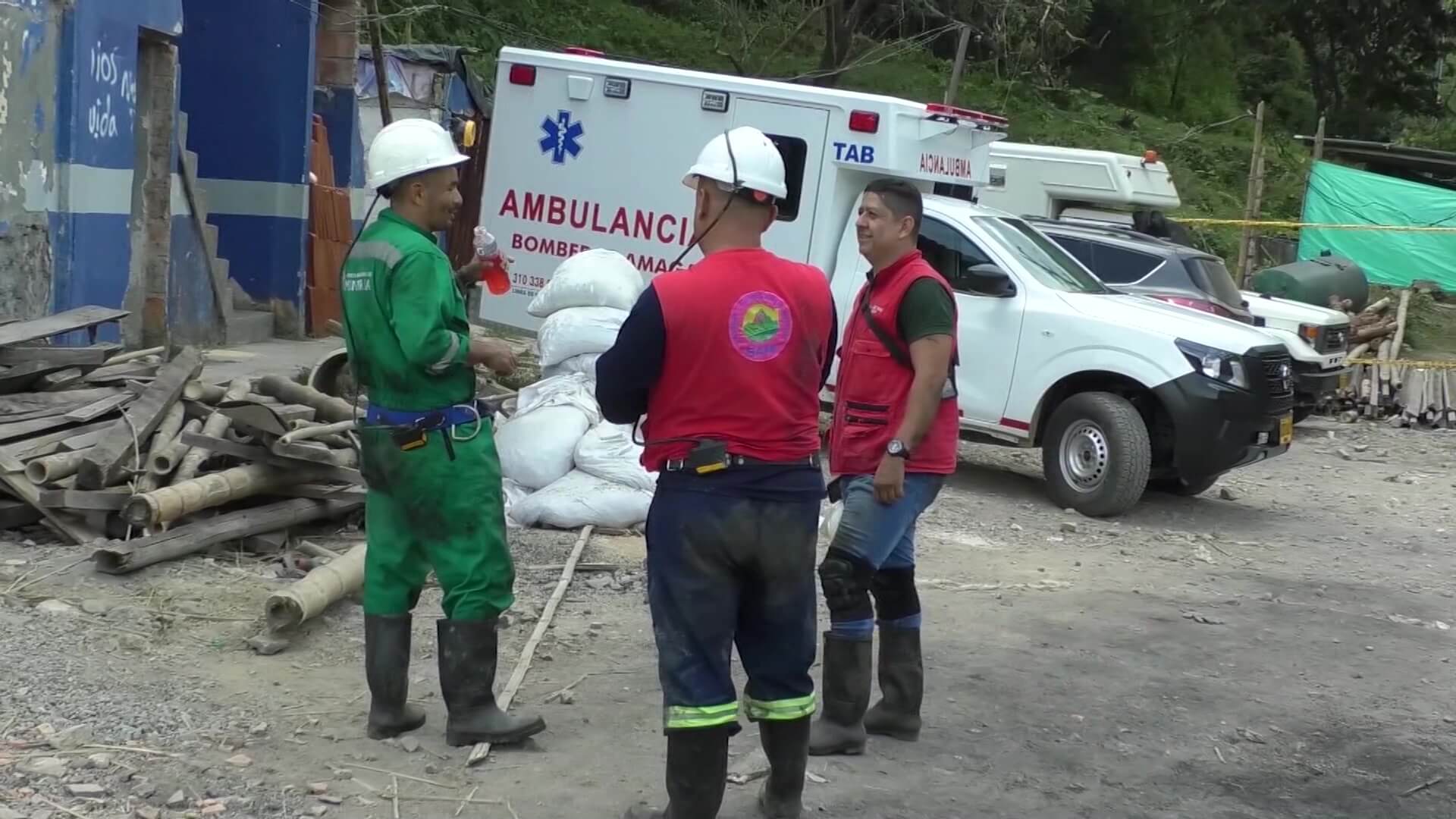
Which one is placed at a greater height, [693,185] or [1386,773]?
[693,185]

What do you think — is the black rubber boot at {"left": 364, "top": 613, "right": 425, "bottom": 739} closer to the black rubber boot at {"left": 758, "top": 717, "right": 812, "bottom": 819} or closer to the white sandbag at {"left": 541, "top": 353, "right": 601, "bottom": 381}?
the black rubber boot at {"left": 758, "top": 717, "right": 812, "bottom": 819}

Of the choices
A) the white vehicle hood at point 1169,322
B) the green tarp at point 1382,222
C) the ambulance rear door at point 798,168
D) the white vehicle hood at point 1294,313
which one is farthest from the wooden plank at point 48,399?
the green tarp at point 1382,222

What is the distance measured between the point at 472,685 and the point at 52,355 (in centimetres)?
398

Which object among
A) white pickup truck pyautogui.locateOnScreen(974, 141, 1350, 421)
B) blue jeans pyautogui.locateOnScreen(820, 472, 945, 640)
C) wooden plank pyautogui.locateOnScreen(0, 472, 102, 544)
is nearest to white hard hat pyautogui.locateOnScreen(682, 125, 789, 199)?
blue jeans pyautogui.locateOnScreen(820, 472, 945, 640)

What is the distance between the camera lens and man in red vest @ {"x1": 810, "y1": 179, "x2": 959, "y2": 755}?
477cm

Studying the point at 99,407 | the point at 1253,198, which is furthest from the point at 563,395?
the point at 1253,198

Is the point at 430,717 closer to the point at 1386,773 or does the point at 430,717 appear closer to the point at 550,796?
the point at 550,796

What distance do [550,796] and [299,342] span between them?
10.2 meters

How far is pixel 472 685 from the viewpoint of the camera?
4766mm

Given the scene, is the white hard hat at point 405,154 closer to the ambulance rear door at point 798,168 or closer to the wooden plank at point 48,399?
the wooden plank at point 48,399

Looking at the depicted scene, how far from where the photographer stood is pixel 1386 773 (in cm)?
526

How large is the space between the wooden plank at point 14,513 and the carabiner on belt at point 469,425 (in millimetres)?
2995

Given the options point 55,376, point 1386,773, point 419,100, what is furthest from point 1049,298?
point 419,100

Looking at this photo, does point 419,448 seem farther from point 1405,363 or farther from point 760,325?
point 1405,363
